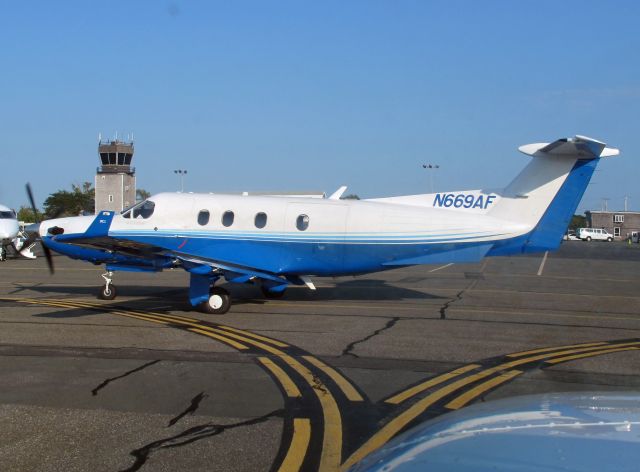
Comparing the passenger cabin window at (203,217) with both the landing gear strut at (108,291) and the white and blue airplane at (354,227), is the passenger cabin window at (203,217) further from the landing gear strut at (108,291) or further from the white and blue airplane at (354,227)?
the landing gear strut at (108,291)

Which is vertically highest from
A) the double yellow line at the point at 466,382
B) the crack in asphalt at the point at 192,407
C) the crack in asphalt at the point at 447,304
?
the crack in asphalt at the point at 447,304

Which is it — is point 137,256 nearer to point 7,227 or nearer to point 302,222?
point 302,222

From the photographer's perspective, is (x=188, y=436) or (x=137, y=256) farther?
(x=137, y=256)

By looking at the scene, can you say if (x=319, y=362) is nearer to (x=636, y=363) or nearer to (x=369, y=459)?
(x=636, y=363)

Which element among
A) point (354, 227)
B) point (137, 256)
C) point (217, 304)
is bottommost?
point (217, 304)

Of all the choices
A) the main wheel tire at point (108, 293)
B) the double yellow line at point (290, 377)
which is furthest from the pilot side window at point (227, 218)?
the main wheel tire at point (108, 293)

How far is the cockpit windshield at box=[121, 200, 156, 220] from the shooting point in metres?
17.0

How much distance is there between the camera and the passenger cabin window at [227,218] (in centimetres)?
1664

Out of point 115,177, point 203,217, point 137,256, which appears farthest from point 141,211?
point 115,177

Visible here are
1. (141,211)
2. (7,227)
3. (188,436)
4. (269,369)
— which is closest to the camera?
(188,436)

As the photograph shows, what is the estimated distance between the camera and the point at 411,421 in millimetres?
6410

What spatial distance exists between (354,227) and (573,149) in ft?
17.7

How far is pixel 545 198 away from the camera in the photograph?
52.2 feet

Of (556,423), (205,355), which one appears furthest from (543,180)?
(556,423)
